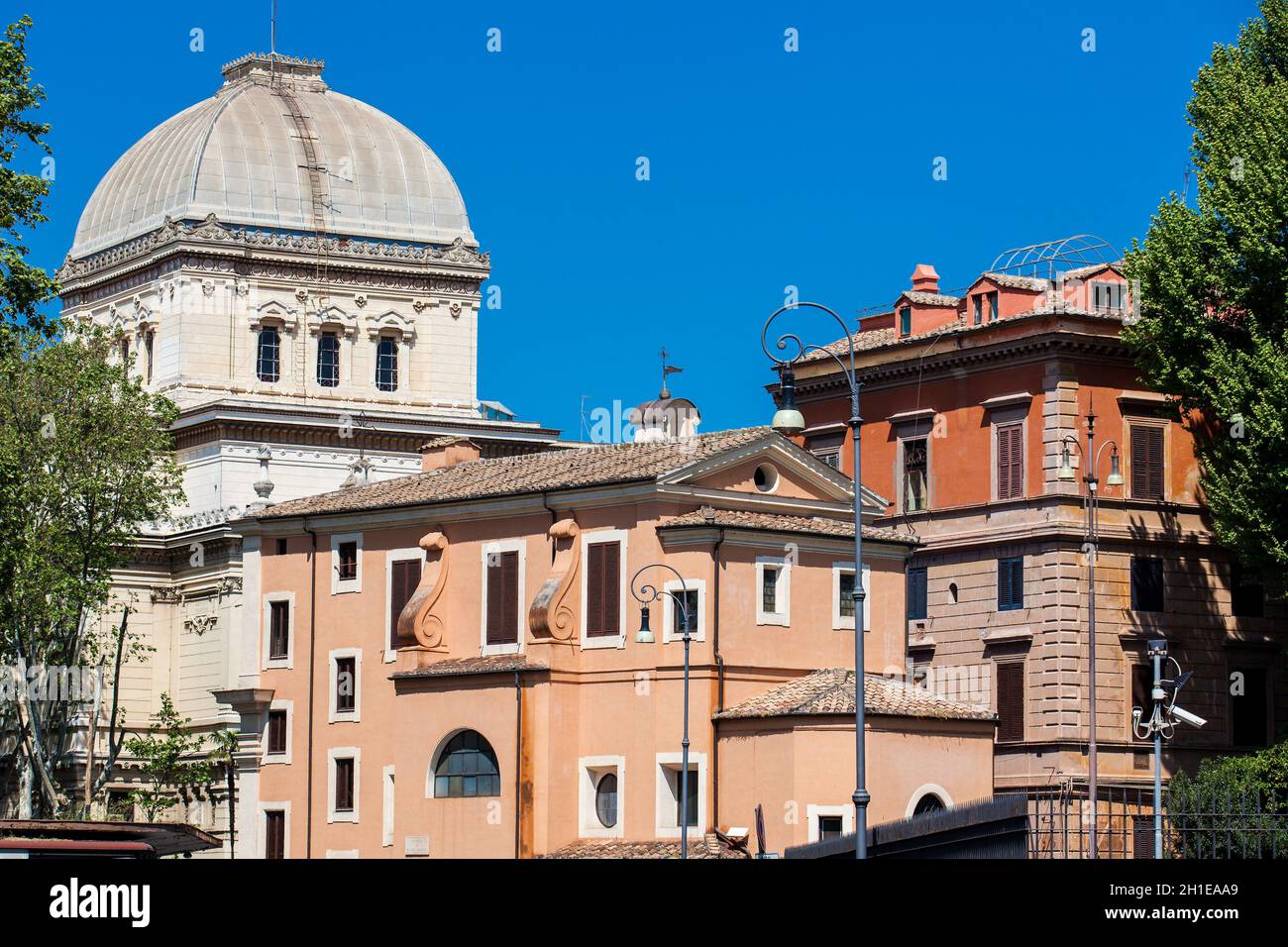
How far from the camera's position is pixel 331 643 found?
70.7m

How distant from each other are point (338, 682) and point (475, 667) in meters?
6.82

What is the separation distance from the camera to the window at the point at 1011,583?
71.5 meters

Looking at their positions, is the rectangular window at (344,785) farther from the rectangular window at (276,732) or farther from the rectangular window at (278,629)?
the rectangular window at (278,629)

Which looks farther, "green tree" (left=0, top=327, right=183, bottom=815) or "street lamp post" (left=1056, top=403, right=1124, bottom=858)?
"green tree" (left=0, top=327, right=183, bottom=815)

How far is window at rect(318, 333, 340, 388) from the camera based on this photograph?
10512cm

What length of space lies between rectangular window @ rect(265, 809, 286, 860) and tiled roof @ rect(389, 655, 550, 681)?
6.20 m

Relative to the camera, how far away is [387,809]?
219ft

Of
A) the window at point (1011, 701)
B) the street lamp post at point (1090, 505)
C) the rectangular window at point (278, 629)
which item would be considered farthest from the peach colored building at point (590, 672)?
the window at point (1011, 701)

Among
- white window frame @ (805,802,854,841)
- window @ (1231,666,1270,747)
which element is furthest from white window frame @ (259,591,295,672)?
window @ (1231,666,1270,747)

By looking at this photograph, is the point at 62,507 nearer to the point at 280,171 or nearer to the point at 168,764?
the point at 168,764

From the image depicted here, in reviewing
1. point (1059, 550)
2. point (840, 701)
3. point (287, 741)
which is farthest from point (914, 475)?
point (287, 741)

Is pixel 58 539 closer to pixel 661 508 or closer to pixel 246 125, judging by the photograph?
pixel 661 508

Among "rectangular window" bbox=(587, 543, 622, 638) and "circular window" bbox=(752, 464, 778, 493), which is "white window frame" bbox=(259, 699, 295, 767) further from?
"circular window" bbox=(752, 464, 778, 493)
